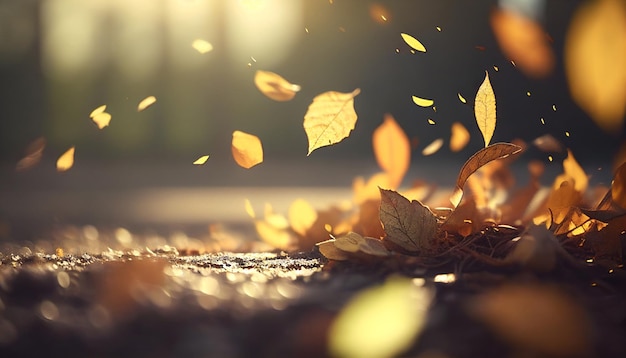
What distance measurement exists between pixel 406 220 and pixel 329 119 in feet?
1.21

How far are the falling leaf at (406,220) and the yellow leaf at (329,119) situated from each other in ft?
0.87

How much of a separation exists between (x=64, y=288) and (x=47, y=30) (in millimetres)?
9441

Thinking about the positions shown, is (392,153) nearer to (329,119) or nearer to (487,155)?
(329,119)

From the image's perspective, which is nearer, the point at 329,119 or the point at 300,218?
the point at 329,119

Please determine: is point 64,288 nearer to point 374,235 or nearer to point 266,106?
point 374,235

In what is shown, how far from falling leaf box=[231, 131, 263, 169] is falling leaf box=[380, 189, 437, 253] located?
46cm

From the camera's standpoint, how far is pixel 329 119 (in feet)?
5.54

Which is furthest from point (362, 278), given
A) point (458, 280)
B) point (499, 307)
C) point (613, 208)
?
point (613, 208)

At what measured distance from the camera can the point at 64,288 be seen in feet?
3.89

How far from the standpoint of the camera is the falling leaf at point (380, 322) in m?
0.93

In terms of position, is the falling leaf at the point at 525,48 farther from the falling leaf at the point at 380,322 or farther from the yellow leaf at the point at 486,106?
the falling leaf at the point at 380,322

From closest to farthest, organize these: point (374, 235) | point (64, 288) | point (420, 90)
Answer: point (64, 288), point (374, 235), point (420, 90)

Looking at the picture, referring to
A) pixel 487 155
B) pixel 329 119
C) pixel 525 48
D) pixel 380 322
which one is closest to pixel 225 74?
pixel 525 48

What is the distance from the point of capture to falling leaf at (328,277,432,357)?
93 centimetres
